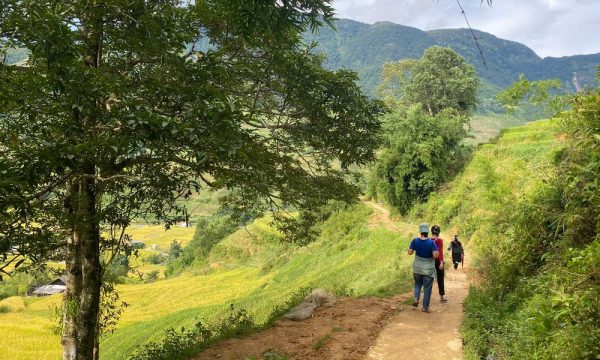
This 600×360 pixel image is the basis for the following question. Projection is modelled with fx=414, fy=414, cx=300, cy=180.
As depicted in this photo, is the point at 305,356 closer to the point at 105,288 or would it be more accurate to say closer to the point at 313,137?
the point at 313,137

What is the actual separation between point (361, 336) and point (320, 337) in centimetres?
75

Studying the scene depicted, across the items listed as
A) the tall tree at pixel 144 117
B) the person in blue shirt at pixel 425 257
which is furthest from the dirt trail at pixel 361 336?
the tall tree at pixel 144 117

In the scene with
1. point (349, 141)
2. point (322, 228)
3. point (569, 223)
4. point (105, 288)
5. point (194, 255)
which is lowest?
point (194, 255)

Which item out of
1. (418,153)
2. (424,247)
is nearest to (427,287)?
(424,247)

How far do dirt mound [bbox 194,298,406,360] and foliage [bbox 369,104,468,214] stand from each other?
67.3 ft

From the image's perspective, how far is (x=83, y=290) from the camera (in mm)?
7996

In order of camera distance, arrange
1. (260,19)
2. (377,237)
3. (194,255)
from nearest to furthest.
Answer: (260,19)
(377,237)
(194,255)

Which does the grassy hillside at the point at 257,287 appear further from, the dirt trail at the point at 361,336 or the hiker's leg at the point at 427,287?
the hiker's leg at the point at 427,287

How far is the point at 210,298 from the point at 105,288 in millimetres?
25282

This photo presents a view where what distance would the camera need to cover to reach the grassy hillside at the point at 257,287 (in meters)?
18.5

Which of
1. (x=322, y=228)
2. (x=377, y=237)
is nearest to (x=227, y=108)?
(x=377, y=237)

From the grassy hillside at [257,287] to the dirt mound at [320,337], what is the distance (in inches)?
139

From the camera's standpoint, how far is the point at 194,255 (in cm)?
6856

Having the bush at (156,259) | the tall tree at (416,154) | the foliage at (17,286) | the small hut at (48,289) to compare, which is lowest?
the bush at (156,259)
